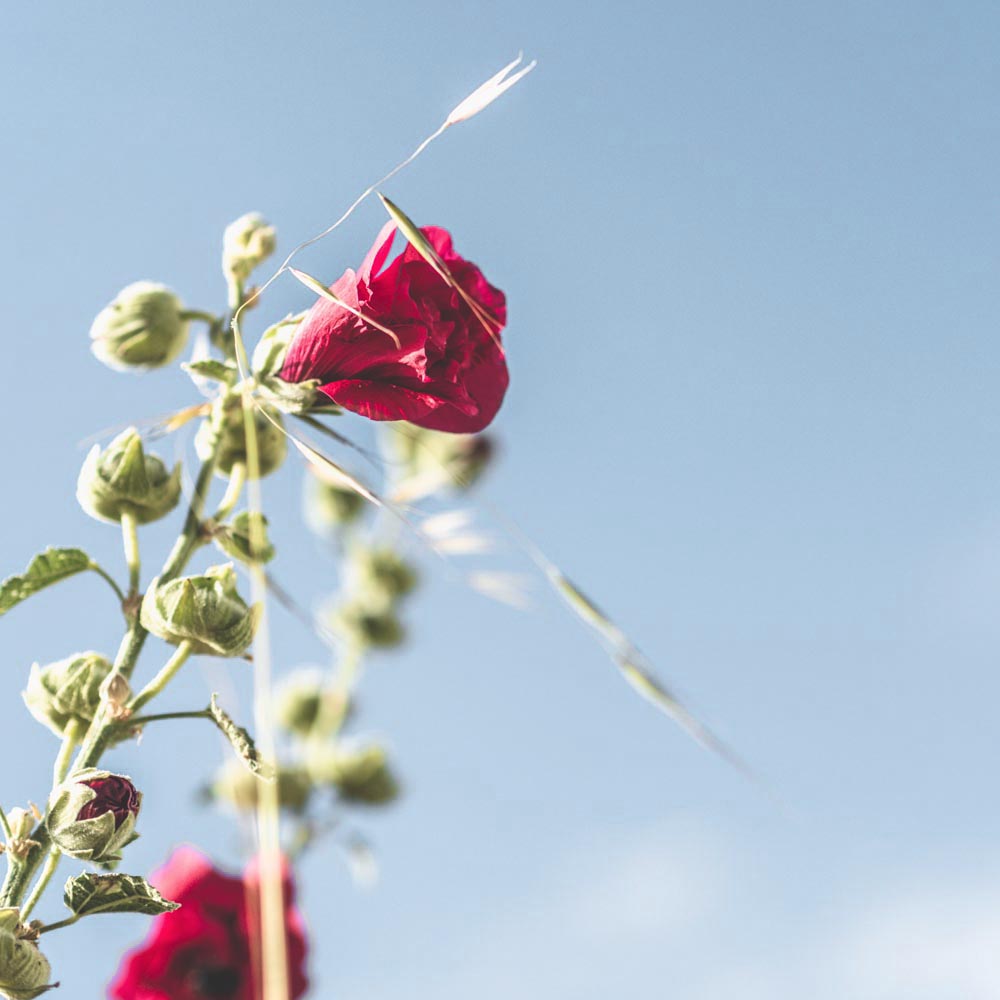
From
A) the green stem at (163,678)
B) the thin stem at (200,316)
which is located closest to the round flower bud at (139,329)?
the thin stem at (200,316)

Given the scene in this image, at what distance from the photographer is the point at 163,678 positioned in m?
0.83

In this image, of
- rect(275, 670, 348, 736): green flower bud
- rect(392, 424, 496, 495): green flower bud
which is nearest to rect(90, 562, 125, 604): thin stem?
rect(392, 424, 496, 495): green flower bud

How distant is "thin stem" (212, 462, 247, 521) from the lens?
915mm

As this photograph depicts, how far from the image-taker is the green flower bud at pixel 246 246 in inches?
38.9

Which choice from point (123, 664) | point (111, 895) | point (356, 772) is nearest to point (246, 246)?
point (123, 664)

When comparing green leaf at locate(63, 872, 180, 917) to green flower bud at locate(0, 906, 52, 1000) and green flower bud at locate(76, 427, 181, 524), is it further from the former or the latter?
green flower bud at locate(76, 427, 181, 524)

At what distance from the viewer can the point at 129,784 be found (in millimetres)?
774

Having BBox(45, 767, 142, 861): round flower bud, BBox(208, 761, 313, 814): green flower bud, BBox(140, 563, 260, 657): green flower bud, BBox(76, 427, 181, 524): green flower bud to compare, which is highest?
BBox(208, 761, 313, 814): green flower bud

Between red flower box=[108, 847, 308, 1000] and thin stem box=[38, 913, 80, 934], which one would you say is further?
red flower box=[108, 847, 308, 1000]

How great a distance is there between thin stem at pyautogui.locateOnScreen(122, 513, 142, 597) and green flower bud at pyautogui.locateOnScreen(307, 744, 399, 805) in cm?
137

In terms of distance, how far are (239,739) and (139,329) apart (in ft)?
1.22

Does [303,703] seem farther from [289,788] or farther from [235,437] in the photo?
[235,437]

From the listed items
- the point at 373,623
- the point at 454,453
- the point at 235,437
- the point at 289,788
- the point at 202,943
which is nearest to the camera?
the point at 235,437

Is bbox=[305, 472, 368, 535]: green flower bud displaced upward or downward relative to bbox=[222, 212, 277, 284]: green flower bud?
upward
